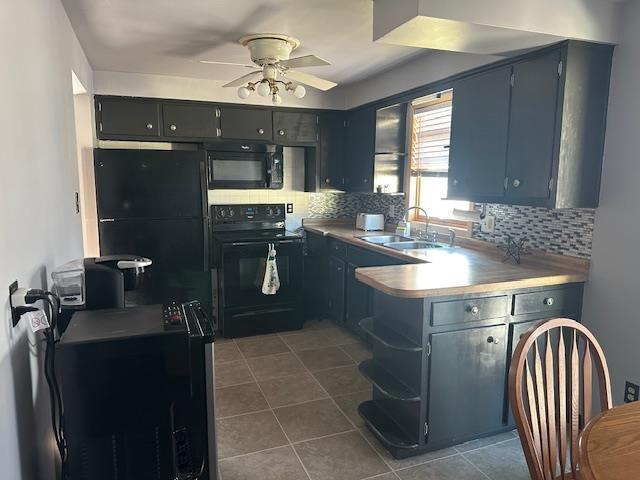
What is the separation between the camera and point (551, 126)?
2.25m

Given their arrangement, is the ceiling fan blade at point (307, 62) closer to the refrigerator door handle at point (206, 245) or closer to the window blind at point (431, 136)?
the window blind at point (431, 136)

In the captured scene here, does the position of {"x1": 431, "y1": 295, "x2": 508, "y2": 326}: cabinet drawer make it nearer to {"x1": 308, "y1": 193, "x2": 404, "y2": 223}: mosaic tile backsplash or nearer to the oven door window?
the oven door window

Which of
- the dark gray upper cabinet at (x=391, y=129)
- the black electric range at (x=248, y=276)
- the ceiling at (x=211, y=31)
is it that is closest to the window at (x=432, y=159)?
the dark gray upper cabinet at (x=391, y=129)

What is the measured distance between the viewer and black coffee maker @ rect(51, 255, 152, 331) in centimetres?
169

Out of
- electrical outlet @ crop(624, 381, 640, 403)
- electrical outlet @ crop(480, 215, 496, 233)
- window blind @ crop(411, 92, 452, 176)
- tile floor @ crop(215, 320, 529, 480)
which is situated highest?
window blind @ crop(411, 92, 452, 176)

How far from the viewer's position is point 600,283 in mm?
2318

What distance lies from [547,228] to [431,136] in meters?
1.33

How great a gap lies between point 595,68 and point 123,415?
99.3 inches

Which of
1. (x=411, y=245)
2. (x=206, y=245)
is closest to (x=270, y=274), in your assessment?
(x=206, y=245)

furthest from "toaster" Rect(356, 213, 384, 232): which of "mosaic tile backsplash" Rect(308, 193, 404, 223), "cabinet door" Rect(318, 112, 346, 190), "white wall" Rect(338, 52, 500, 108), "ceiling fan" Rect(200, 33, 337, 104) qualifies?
"ceiling fan" Rect(200, 33, 337, 104)

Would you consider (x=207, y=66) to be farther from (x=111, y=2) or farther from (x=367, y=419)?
(x=367, y=419)

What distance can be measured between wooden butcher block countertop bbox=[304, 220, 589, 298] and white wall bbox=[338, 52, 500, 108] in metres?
1.17

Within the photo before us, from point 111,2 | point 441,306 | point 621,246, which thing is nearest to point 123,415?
point 441,306

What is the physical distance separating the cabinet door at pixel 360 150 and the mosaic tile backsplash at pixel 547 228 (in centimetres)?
127
